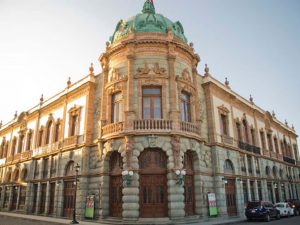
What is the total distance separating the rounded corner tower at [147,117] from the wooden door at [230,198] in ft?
15.9

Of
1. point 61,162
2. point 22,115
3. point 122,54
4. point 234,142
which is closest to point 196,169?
point 234,142

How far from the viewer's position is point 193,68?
24.4m

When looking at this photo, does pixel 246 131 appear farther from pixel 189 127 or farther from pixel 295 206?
pixel 189 127

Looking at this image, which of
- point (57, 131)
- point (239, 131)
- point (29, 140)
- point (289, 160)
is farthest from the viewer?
point (289, 160)

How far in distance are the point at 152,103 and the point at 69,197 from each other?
11525 millimetres

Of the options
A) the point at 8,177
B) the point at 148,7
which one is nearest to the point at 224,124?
the point at 148,7

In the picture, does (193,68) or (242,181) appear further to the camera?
(242,181)

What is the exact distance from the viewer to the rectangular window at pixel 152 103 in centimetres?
2072

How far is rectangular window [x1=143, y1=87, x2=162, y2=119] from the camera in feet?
68.0

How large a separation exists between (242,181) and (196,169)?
8.04 m

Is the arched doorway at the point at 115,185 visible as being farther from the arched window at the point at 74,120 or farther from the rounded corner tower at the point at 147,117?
the arched window at the point at 74,120

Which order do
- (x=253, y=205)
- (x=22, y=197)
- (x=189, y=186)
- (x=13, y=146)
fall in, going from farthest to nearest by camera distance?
(x=13, y=146)
(x=22, y=197)
(x=253, y=205)
(x=189, y=186)

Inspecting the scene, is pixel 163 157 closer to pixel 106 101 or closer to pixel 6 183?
pixel 106 101

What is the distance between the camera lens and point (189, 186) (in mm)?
20547
